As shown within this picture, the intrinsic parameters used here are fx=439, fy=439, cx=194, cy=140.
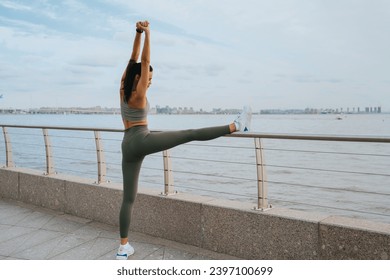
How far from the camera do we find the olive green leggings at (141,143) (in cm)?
369

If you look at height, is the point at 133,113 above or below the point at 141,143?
above

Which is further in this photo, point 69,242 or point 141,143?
point 69,242

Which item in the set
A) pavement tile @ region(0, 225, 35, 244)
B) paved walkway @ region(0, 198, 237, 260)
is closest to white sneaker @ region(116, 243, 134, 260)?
paved walkway @ region(0, 198, 237, 260)

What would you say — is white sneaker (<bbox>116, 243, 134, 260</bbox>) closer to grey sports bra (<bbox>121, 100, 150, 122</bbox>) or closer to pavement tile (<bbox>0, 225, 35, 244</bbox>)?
grey sports bra (<bbox>121, 100, 150, 122</bbox>)

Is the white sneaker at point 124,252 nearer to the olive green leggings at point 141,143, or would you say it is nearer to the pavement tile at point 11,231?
the olive green leggings at point 141,143

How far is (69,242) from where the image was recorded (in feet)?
16.5

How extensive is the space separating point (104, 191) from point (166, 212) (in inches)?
44.2

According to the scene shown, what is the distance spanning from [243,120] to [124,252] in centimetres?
184

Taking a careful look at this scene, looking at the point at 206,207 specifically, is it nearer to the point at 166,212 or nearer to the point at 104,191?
the point at 166,212

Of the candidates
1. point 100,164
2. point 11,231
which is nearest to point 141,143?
point 100,164

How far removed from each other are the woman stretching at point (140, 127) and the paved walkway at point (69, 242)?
31.2 inches

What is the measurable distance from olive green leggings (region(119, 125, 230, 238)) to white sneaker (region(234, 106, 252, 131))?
9cm

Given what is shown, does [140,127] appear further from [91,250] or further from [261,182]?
[91,250]

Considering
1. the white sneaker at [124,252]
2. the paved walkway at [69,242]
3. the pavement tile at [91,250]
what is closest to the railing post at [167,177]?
the paved walkway at [69,242]
